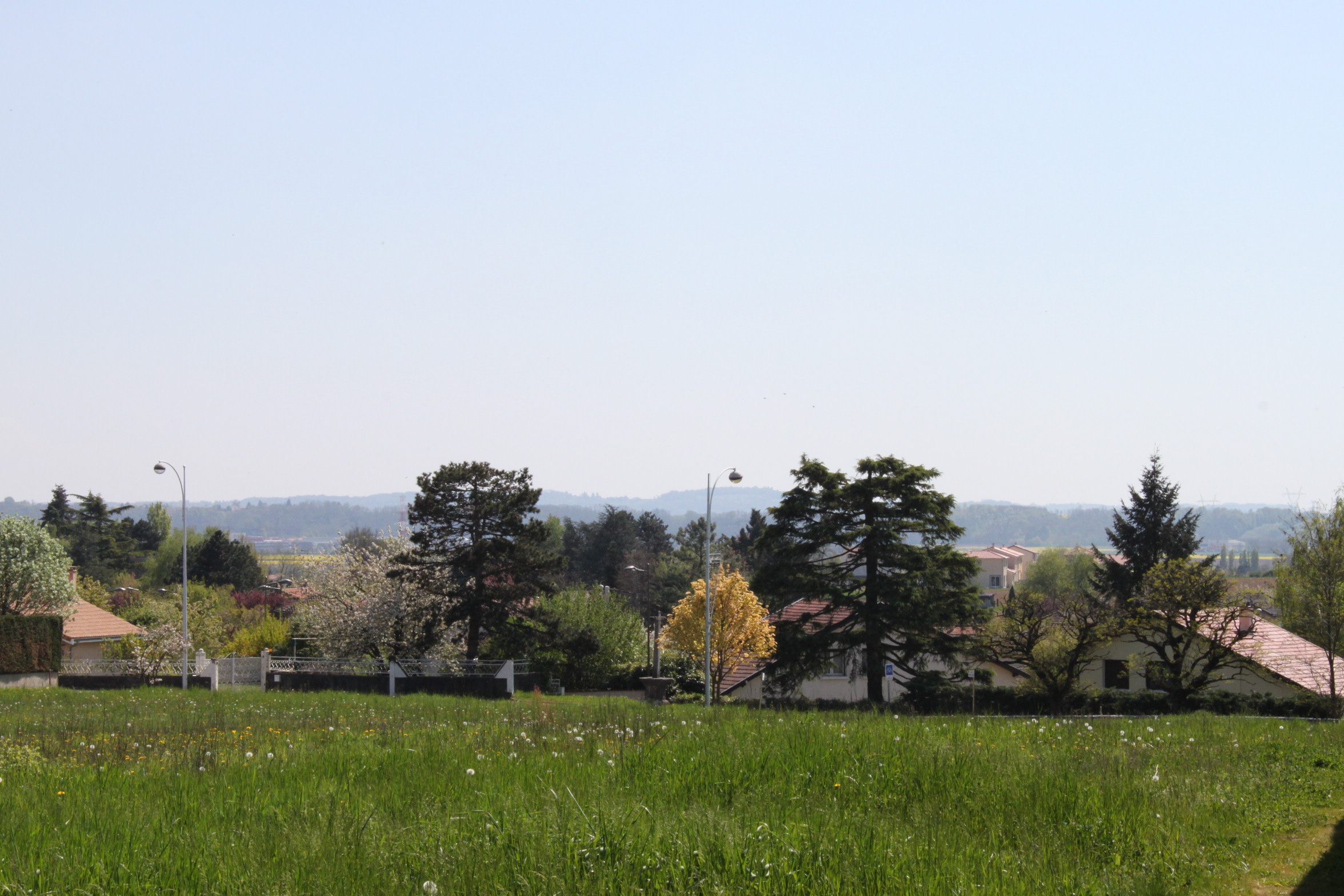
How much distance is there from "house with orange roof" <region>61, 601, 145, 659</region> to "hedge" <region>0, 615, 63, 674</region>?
30.8ft

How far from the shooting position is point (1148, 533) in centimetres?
5422

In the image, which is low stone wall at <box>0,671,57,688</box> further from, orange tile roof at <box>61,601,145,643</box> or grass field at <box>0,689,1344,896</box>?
grass field at <box>0,689,1344,896</box>

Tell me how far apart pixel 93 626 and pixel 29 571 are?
29.1 ft

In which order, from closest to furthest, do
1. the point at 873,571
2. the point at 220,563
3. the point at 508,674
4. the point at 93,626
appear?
the point at 873,571 → the point at 508,674 → the point at 93,626 → the point at 220,563

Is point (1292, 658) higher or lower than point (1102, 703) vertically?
higher

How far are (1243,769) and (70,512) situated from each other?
4432 inches

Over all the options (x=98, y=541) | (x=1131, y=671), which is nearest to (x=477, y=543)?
(x=1131, y=671)

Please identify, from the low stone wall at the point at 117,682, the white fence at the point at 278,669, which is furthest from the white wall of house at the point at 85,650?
the low stone wall at the point at 117,682

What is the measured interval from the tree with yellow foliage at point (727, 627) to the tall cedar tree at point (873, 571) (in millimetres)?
9277

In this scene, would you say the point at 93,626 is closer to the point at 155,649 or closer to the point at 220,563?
the point at 155,649

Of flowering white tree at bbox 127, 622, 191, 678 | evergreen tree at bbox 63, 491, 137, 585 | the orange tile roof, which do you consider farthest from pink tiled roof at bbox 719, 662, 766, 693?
evergreen tree at bbox 63, 491, 137, 585

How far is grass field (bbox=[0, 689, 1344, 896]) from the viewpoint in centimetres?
600

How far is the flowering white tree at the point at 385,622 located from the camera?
46.0 m

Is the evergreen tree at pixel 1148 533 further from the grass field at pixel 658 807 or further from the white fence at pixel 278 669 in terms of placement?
the grass field at pixel 658 807
